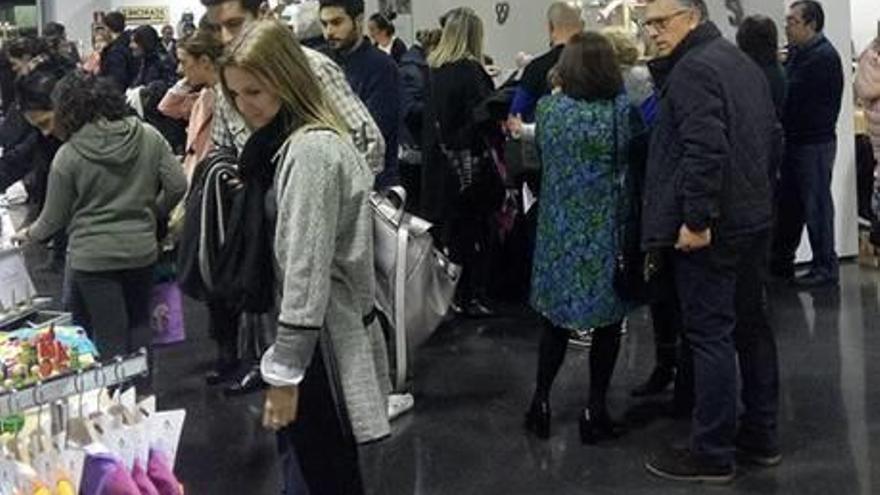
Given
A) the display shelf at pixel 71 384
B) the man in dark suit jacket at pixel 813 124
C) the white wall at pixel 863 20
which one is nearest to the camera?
the display shelf at pixel 71 384

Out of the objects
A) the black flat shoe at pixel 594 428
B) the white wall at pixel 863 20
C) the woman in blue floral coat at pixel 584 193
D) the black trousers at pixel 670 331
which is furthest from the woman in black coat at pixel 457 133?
the white wall at pixel 863 20

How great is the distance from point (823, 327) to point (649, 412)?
1.48 m

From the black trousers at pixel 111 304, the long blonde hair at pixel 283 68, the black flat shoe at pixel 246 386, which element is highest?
the long blonde hair at pixel 283 68

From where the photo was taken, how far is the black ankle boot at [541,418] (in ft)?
13.7

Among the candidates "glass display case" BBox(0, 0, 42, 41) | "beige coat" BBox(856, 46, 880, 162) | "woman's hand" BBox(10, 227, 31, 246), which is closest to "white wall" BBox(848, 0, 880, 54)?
"beige coat" BBox(856, 46, 880, 162)

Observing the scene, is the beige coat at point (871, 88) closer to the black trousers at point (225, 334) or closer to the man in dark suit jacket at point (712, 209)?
the man in dark suit jacket at point (712, 209)

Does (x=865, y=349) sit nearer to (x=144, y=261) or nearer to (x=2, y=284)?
(x=144, y=261)

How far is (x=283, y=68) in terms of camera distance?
2.27m

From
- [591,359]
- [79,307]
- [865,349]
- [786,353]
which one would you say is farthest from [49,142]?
[865,349]

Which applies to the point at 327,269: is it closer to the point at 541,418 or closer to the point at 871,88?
the point at 541,418

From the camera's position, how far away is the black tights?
402 centimetres

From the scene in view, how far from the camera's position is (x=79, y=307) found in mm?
4016

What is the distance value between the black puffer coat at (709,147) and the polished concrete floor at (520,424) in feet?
2.64

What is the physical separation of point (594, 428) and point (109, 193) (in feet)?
5.89
